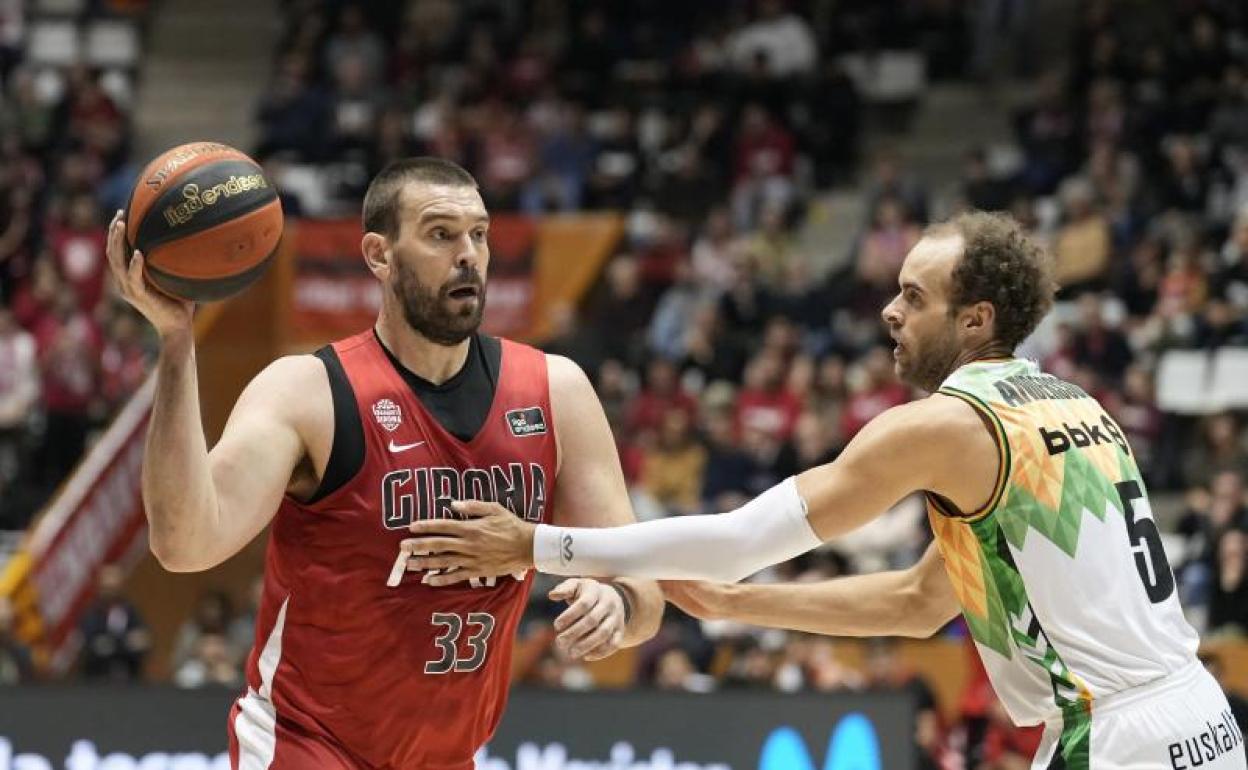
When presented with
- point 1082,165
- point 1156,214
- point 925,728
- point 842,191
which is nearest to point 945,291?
point 925,728

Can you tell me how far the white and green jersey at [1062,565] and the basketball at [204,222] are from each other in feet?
6.19

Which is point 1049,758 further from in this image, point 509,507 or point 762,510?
point 509,507

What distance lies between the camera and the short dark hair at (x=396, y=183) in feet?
19.4

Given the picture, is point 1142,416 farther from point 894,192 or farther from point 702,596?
point 702,596

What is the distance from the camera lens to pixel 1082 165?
1877cm

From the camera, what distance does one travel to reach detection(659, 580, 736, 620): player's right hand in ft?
19.3

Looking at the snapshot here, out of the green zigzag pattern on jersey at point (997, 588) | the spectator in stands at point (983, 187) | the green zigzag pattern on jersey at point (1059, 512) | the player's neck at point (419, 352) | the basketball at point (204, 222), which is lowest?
the spectator in stands at point (983, 187)

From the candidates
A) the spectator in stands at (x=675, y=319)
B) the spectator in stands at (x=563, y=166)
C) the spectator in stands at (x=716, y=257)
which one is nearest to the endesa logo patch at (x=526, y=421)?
the spectator in stands at (x=675, y=319)

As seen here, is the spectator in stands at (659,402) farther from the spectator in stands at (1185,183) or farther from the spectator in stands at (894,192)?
the spectator in stands at (1185,183)

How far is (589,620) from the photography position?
5.57 m

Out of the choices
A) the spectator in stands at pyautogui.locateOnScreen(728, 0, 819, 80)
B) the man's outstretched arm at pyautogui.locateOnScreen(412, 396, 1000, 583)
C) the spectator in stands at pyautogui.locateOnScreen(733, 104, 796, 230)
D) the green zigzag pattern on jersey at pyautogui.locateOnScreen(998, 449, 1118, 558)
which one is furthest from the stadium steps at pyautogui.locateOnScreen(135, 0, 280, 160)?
the green zigzag pattern on jersey at pyautogui.locateOnScreen(998, 449, 1118, 558)

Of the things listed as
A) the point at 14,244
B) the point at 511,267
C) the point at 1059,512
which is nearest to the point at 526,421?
the point at 1059,512

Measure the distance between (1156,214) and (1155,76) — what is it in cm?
266

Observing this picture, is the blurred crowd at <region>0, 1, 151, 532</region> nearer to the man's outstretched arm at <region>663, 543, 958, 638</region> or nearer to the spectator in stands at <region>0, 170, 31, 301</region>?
the spectator in stands at <region>0, 170, 31, 301</region>
